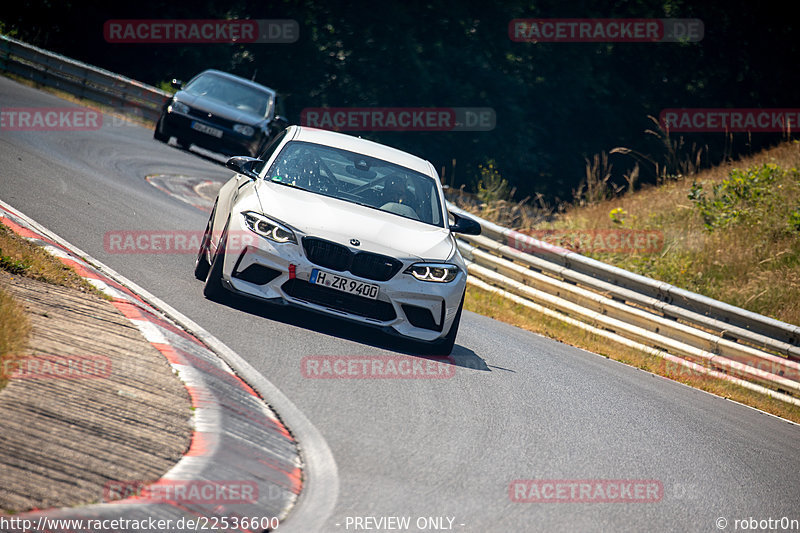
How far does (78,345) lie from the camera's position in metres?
5.63

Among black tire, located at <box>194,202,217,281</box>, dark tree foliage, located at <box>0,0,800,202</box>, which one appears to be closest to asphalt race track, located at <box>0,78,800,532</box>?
black tire, located at <box>194,202,217,281</box>

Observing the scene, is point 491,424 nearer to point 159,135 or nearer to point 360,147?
point 360,147

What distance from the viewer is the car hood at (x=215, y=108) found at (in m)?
19.1

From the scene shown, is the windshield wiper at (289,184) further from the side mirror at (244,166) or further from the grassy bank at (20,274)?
the grassy bank at (20,274)

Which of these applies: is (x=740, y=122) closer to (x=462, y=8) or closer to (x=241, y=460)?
(x=462, y=8)

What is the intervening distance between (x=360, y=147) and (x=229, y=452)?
16.4 ft

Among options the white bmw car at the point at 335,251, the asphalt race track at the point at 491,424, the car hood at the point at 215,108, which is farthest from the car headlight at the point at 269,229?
the car hood at the point at 215,108

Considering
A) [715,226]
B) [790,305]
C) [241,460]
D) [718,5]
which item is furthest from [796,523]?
[718,5]

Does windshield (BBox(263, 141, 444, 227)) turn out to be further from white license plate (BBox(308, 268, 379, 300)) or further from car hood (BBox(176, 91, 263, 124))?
car hood (BBox(176, 91, 263, 124))

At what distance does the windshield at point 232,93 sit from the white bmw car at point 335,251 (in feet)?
37.6

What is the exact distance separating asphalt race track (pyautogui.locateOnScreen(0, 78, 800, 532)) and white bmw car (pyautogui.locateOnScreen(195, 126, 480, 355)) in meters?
0.33

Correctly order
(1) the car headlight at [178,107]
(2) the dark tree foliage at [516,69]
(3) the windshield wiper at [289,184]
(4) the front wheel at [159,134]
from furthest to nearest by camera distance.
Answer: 1. (2) the dark tree foliage at [516,69]
2. (4) the front wheel at [159,134]
3. (1) the car headlight at [178,107]
4. (3) the windshield wiper at [289,184]

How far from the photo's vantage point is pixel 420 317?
784 centimetres

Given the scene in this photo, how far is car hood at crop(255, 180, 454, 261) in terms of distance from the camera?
7.68m
